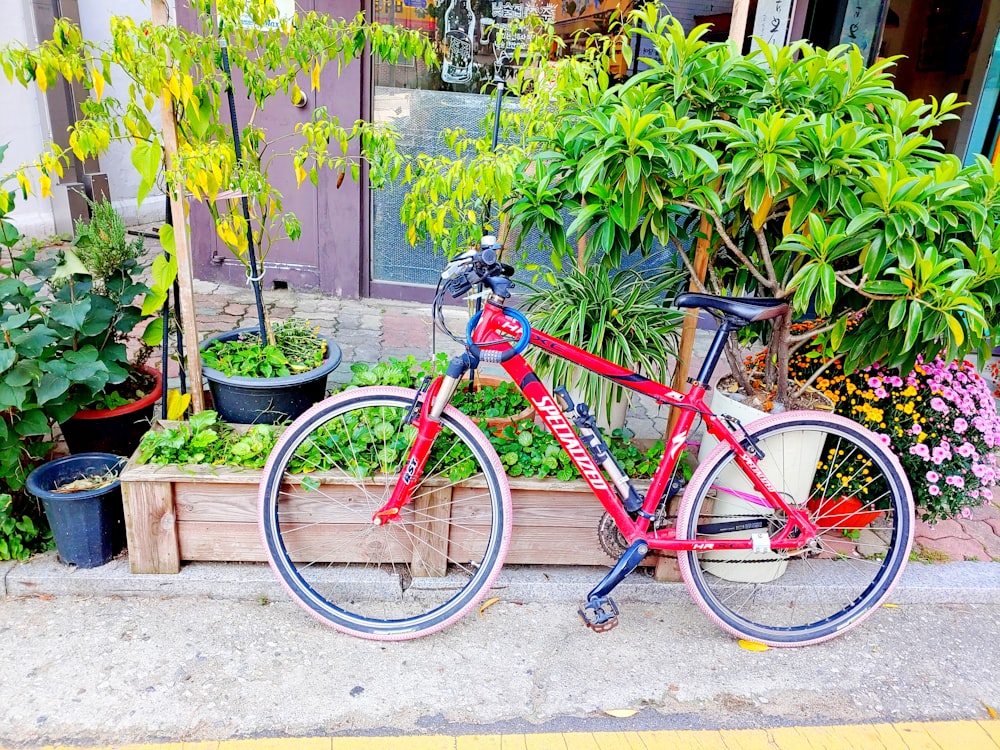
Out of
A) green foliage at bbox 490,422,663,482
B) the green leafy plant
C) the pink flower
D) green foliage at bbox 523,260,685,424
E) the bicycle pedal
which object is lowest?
the bicycle pedal

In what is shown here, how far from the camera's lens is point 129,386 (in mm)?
3316

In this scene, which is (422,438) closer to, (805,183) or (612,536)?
(612,536)

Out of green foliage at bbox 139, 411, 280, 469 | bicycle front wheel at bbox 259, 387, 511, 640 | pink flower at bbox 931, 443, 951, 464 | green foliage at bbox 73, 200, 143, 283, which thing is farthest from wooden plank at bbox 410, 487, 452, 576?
pink flower at bbox 931, 443, 951, 464

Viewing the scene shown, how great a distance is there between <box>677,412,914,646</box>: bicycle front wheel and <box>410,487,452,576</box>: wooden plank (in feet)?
2.85

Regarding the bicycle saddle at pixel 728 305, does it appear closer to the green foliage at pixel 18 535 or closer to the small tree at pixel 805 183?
the small tree at pixel 805 183

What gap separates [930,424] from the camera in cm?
303

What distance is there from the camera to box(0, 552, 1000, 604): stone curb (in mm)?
2756

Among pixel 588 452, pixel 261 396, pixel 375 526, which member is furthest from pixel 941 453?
pixel 261 396

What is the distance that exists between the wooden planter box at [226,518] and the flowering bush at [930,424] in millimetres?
1181

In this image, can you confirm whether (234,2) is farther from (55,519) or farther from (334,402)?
(55,519)

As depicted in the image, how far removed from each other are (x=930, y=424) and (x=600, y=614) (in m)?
1.60

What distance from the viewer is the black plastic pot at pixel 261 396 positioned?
297 centimetres

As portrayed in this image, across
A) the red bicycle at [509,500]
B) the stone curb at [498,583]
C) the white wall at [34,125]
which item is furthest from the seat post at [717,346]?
the white wall at [34,125]

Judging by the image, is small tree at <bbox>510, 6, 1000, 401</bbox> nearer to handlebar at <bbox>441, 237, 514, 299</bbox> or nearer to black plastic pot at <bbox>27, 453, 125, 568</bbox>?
handlebar at <bbox>441, 237, 514, 299</bbox>
